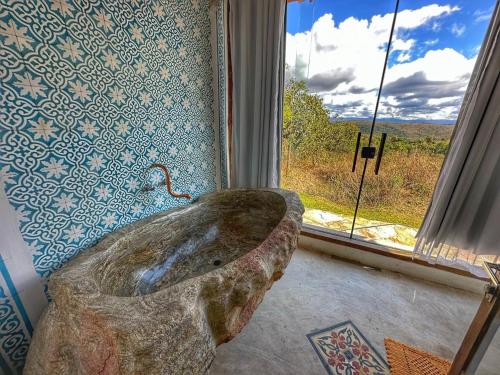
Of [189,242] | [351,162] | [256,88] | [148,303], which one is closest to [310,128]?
[351,162]

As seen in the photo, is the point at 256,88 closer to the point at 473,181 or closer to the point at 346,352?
the point at 473,181

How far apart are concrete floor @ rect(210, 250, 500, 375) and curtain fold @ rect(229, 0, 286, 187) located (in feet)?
3.03

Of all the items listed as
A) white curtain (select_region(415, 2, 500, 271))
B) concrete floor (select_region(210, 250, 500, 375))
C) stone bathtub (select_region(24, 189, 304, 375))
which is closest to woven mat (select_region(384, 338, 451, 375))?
concrete floor (select_region(210, 250, 500, 375))

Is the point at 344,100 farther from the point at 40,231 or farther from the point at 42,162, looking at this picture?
the point at 40,231

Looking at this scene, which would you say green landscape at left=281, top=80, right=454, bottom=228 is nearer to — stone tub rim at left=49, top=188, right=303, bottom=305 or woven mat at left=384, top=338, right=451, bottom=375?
stone tub rim at left=49, top=188, right=303, bottom=305

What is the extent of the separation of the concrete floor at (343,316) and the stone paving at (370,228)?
0.28 m

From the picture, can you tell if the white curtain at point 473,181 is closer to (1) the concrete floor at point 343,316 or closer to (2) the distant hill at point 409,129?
(2) the distant hill at point 409,129

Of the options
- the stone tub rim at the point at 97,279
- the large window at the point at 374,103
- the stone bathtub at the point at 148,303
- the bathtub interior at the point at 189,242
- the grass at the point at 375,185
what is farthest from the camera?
the grass at the point at 375,185

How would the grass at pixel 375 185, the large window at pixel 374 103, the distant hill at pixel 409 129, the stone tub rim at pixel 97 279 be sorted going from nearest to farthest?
the stone tub rim at pixel 97 279, the large window at pixel 374 103, the distant hill at pixel 409 129, the grass at pixel 375 185

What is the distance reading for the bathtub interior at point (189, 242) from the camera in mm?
941

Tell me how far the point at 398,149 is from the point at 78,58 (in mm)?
2027

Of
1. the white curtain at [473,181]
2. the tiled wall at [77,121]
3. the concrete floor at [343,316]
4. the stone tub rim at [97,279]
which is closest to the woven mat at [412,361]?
the concrete floor at [343,316]

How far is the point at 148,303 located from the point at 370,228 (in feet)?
6.28

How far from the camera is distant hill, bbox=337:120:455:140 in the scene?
4.58ft
